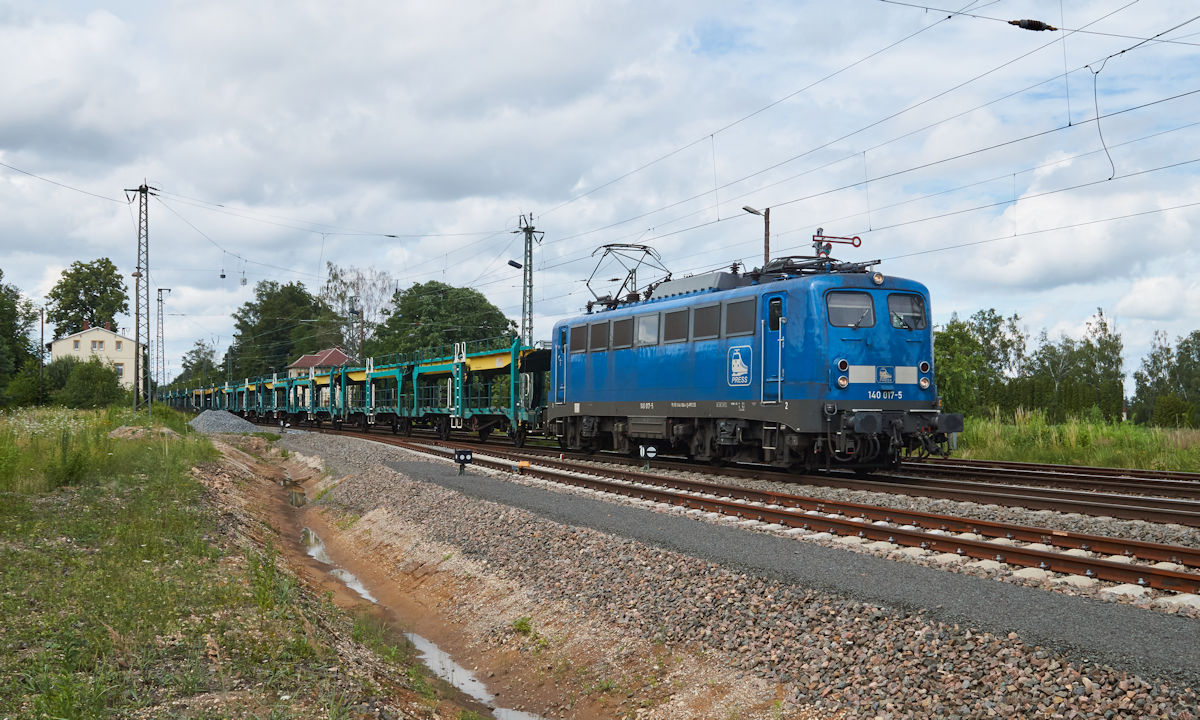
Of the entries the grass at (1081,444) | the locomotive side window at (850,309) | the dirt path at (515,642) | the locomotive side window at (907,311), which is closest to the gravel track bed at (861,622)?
the dirt path at (515,642)

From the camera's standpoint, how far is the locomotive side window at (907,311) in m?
15.3

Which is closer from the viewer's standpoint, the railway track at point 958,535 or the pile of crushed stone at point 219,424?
the railway track at point 958,535

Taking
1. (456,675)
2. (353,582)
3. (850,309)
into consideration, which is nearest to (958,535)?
(850,309)

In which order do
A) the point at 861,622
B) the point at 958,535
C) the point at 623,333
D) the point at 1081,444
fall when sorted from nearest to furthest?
the point at 861,622 < the point at 958,535 < the point at 623,333 < the point at 1081,444

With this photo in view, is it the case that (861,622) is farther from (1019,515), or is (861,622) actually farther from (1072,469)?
(1072,469)

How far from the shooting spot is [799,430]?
1462cm

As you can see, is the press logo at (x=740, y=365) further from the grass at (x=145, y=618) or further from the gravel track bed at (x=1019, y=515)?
the grass at (x=145, y=618)

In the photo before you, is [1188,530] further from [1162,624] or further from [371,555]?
[371,555]

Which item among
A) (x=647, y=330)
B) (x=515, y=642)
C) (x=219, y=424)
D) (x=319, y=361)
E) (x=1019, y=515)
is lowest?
(x=515, y=642)

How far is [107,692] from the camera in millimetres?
5508

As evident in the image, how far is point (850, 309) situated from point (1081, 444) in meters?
9.68

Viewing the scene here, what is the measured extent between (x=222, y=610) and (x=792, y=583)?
522 centimetres

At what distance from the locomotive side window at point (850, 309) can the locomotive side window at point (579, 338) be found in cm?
820

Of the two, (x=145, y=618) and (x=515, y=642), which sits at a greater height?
(x=145, y=618)
